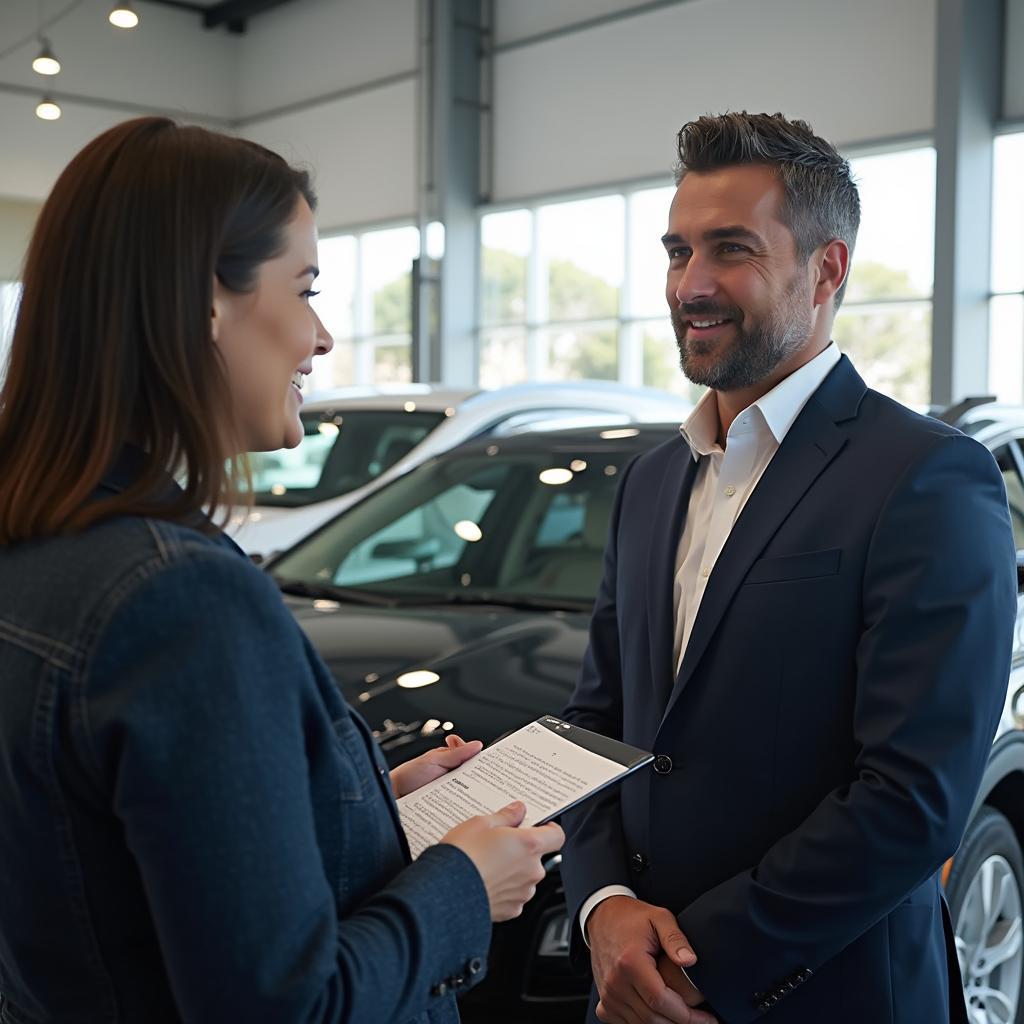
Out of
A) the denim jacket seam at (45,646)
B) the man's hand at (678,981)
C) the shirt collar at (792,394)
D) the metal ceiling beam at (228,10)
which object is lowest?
the man's hand at (678,981)

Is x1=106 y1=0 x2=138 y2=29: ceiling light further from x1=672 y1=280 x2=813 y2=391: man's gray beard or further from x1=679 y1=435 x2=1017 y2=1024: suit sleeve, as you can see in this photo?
x1=679 y1=435 x2=1017 y2=1024: suit sleeve

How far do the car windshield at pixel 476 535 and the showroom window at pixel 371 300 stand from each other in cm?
1199

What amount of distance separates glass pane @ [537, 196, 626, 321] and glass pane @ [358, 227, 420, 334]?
1.95 meters

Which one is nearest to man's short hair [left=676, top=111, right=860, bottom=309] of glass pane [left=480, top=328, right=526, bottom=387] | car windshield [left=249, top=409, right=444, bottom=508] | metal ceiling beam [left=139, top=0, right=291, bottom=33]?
car windshield [left=249, top=409, right=444, bottom=508]

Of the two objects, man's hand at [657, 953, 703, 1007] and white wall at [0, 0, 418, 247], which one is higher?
white wall at [0, 0, 418, 247]

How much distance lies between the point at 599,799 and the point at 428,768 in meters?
0.48

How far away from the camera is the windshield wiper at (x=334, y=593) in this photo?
3.42 meters

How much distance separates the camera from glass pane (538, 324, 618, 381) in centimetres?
1423

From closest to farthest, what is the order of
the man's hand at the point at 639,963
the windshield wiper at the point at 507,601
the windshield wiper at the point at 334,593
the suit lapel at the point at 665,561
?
1. the man's hand at the point at 639,963
2. the suit lapel at the point at 665,561
3. the windshield wiper at the point at 507,601
4. the windshield wiper at the point at 334,593

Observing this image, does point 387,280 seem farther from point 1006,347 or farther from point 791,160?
point 791,160

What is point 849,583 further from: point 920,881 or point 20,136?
point 20,136

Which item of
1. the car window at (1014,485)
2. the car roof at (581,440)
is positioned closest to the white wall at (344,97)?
the car roof at (581,440)

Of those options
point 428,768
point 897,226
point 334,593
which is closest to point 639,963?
point 428,768

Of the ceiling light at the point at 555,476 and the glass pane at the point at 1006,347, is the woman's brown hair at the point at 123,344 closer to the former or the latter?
the ceiling light at the point at 555,476
